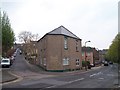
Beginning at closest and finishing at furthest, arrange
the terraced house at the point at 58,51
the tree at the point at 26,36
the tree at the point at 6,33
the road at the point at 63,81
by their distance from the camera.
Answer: the road at the point at 63,81 < the terraced house at the point at 58,51 < the tree at the point at 6,33 < the tree at the point at 26,36

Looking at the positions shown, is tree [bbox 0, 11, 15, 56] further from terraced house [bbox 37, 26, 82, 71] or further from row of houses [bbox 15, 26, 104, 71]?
terraced house [bbox 37, 26, 82, 71]

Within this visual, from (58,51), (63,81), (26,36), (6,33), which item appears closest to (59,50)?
(58,51)

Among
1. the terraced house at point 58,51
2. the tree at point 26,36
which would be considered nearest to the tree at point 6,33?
the terraced house at point 58,51

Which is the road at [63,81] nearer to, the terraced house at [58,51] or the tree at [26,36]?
the terraced house at [58,51]

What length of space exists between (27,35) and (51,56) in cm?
6362

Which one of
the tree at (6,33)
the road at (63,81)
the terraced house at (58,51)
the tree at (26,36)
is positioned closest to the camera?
the road at (63,81)

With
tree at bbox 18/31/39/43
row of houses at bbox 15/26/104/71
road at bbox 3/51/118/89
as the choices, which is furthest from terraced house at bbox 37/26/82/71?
tree at bbox 18/31/39/43

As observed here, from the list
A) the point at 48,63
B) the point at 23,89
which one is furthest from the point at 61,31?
the point at 23,89

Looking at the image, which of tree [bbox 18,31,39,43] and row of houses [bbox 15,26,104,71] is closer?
row of houses [bbox 15,26,104,71]

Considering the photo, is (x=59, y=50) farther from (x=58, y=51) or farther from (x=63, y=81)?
(x=63, y=81)

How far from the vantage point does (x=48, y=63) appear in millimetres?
47344

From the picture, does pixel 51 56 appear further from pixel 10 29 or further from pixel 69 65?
pixel 10 29

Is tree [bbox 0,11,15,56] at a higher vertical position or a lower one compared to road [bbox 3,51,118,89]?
higher

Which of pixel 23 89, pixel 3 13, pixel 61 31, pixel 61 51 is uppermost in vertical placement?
pixel 3 13
